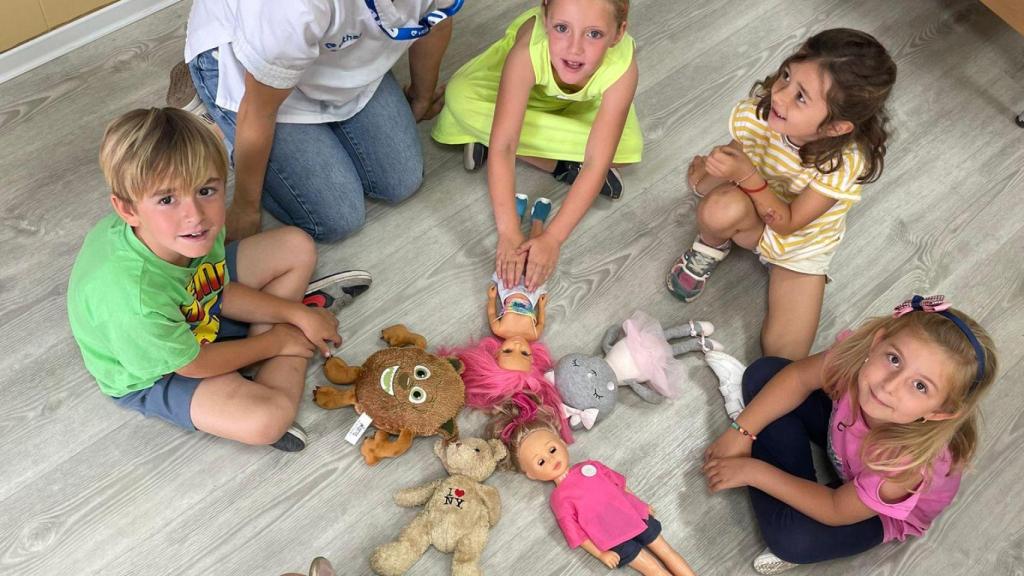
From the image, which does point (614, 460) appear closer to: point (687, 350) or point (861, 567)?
point (687, 350)

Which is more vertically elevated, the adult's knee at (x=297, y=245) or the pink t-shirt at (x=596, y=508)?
the adult's knee at (x=297, y=245)

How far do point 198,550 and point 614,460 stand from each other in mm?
637

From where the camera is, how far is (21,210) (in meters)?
1.52

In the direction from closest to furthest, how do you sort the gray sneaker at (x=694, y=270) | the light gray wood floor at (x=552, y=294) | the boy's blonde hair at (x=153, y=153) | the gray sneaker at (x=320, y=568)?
the boy's blonde hair at (x=153, y=153)
the gray sneaker at (x=320, y=568)
the light gray wood floor at (x=552, y=294)
the gray sneaker at (x=694, y=270)

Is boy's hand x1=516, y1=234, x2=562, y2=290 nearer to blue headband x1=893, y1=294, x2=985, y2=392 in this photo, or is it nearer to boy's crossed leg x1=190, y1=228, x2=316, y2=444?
boy's crossed leg x1=190, y1=228, x2=316, y2=444

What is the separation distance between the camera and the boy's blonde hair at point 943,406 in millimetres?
1100

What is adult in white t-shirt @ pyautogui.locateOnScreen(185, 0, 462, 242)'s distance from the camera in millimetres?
1188

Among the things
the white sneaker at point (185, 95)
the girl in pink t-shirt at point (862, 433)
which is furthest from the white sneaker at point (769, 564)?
the white sneaker at point (185, 95)

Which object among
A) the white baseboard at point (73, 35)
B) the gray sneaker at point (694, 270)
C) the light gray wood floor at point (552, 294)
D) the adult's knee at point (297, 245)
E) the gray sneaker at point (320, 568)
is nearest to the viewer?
the gray sneaker at point (320, 568)

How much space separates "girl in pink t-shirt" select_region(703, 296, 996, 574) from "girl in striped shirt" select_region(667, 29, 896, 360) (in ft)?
0.53

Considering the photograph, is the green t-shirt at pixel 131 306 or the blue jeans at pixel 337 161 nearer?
the green t-shirt at pixel 131 306

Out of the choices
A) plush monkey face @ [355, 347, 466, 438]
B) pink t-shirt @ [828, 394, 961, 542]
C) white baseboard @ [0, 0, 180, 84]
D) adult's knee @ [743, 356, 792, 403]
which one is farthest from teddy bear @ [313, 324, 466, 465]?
white baseboard @ [0, 0, 180, 84]

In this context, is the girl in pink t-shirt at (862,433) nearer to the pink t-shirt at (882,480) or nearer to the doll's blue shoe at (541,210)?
the pink t-shirt at (882,480)

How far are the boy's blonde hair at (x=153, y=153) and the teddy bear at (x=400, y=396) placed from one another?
0.40 m
